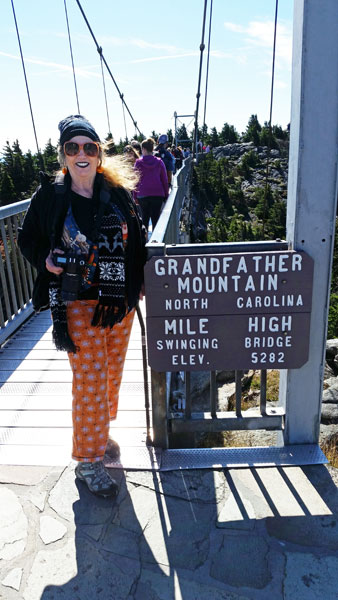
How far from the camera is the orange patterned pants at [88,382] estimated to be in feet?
8.16

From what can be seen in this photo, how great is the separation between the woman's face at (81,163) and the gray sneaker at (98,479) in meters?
1.43

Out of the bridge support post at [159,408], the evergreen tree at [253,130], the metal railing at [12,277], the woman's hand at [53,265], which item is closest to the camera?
the woman's hand at [53,265]

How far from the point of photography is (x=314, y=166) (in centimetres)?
244

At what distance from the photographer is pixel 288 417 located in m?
2.85

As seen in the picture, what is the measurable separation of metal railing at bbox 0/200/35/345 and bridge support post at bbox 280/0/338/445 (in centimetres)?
281

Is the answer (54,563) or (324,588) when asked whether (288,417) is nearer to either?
(324,588)

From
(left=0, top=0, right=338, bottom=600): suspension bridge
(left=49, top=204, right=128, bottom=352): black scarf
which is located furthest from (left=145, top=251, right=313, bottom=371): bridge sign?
(left=49, top=204, right=128, bottom=352): black scarf

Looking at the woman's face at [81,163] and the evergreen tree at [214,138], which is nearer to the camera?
the woman's face at [81,163]

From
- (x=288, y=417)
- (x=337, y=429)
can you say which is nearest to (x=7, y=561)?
(x=288, y=417)

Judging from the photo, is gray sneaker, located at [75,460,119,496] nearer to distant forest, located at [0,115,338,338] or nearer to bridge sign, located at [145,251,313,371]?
bridge sign, located at [145,251,313,371]

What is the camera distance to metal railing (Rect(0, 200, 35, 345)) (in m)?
4.57

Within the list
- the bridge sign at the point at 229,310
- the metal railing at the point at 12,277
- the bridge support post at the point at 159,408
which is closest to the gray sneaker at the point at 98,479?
the bridge support post at the point at 159,408

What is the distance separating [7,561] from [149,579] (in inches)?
23.9

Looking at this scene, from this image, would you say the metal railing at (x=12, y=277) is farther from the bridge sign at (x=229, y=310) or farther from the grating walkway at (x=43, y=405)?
the bridge sign at (x=229, y=310)
